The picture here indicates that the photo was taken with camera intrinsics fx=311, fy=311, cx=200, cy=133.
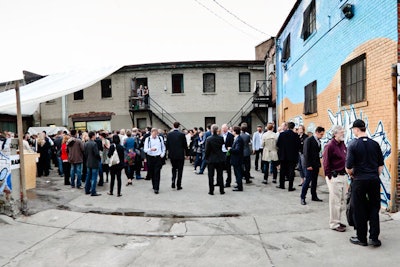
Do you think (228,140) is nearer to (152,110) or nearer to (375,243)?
(375,243)

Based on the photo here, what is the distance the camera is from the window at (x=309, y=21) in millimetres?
11656

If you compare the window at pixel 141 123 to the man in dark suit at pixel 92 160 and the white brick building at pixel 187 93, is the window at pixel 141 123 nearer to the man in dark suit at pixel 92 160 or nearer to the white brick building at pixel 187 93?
the white brick building at pixel 187 93

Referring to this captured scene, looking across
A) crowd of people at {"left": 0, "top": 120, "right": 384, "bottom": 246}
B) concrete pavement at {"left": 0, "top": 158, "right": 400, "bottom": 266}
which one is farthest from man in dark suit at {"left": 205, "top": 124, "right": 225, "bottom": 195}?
concrete pavement at {"left": 0, "top": 158, "right": 400, "bottom": 266}

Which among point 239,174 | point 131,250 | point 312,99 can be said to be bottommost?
point 131,250

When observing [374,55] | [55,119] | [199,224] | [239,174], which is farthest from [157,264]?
[55,119]

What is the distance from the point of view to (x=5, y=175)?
6.39 meters

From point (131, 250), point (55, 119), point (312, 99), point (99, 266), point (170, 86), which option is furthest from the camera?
point (55, 119)

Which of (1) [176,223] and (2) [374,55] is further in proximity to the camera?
(2) [374,55]

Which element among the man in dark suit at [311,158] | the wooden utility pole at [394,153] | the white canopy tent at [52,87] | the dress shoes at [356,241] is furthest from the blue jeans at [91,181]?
the wooden utility pole at [394,153]

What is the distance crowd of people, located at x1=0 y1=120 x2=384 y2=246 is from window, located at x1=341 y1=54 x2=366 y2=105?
4.79 ft

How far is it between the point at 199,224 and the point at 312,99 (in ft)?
26.5

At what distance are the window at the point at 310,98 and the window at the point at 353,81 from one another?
2.63m

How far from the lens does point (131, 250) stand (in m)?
4.86

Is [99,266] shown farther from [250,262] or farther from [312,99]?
[312,99]
